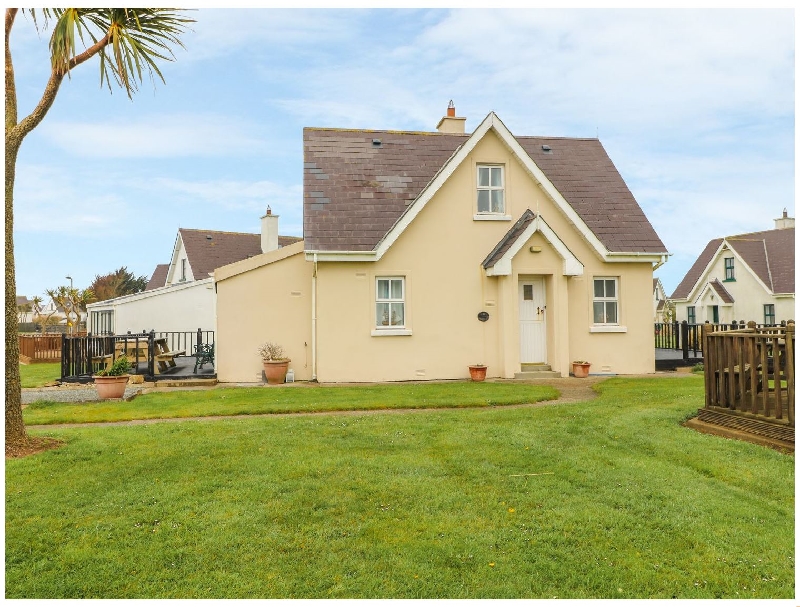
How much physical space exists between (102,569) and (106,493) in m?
2.00

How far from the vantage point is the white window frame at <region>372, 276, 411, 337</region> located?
17.9m

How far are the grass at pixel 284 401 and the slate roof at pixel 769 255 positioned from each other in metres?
30.7

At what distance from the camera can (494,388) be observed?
50.3 feet

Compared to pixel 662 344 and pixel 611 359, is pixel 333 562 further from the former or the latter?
pixel 662 344

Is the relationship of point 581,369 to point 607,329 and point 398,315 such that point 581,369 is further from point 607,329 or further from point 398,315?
point 398,315

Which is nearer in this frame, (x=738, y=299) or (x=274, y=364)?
(x=274, y=364)

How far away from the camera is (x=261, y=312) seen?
18.1 metres

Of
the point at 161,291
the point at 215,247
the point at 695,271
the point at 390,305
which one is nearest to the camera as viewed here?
the point at 390,305

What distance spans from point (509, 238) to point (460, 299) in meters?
2.31

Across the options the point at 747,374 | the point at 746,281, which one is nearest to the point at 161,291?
the point at 747,374

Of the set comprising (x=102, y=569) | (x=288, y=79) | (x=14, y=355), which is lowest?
(x=102, y=569)

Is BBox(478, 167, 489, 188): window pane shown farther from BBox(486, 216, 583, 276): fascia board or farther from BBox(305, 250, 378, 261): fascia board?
BBox(305, 250, 378, 261): fascia board

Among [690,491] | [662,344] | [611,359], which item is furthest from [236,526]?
[662,344]

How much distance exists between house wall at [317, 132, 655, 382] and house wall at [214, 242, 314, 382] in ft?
2.98
